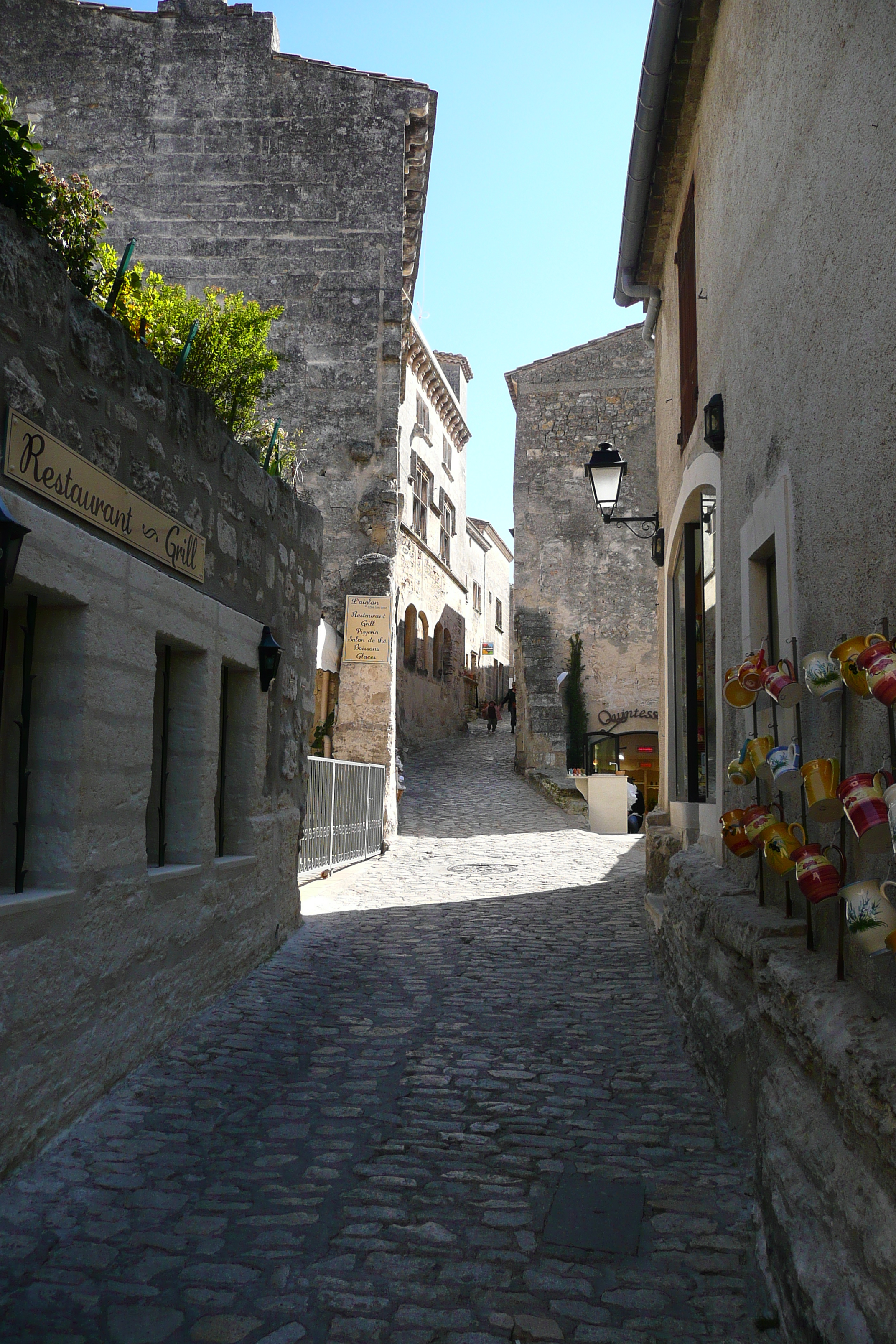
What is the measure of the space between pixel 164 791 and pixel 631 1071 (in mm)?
2517

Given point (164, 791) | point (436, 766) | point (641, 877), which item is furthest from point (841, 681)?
point (436, 766)

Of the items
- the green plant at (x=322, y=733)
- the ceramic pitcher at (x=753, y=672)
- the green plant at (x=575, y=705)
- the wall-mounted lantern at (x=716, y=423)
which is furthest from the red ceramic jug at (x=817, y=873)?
the green plant at (x=575, y=705)

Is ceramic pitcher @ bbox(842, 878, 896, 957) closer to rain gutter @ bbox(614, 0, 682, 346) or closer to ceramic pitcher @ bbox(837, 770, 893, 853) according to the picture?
ceramic pitcher @ bbox(837, 770, 893, 853)

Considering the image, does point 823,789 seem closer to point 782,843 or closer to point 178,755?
point 782,843

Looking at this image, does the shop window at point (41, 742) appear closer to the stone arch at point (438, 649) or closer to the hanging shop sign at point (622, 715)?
the hanging shop sign at point (622, 715)

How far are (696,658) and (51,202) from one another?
4591 mm

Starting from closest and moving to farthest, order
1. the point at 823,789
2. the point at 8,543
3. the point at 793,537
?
the point at 823,789 < the point at 8,543 < the point at 793,537

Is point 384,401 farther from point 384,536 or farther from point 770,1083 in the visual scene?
point 770,1083

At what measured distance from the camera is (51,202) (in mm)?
4273

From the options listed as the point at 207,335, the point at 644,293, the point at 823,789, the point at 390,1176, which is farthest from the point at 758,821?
the point at 644,293

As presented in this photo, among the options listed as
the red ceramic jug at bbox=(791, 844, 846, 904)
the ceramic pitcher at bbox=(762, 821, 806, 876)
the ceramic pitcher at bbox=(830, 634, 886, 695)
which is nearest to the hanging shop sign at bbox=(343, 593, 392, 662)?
the ceramic pitcher at bbox=(762, 821, 806, 876)

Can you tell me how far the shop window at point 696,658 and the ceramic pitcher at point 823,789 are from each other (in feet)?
10.3

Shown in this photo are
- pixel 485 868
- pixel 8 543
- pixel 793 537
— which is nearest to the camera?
pixel 8 543

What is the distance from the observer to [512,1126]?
3.60 metres
